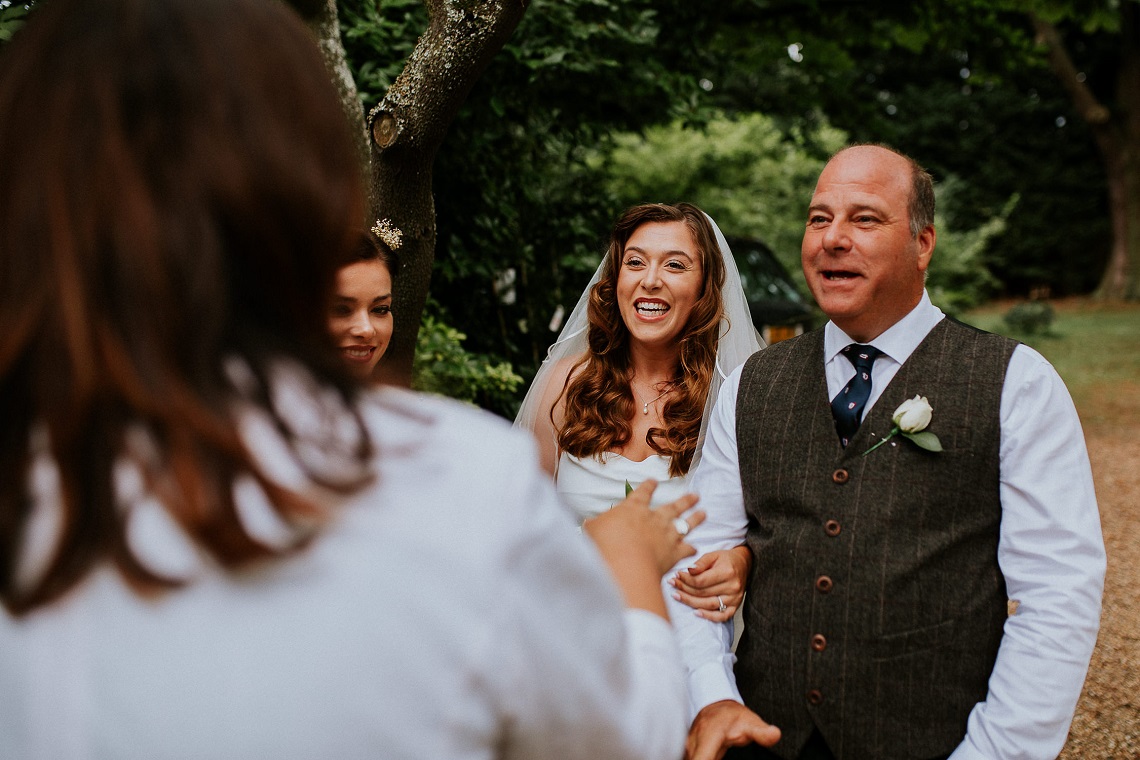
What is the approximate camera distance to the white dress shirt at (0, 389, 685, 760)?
78 cm

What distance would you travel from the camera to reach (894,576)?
1.90m

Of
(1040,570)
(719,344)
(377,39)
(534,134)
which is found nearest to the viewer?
(1040,570)

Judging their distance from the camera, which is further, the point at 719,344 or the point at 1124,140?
the point at 1124,140

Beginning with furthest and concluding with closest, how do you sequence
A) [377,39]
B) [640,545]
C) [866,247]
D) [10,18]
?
[377,39] → [10,18] → [866,247] → [640,545]

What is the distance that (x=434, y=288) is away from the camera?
17.5 ft

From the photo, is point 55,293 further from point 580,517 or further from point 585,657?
point 580,517

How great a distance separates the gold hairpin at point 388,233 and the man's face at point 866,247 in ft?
4.96

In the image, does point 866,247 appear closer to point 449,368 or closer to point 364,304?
point 364,304

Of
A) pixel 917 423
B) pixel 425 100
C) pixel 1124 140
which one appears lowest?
pixel 917 423

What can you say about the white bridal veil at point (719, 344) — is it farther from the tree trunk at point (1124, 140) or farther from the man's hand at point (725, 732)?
the tree trunk at point (1124, 140)

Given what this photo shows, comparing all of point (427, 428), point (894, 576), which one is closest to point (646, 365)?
point (894, 576)

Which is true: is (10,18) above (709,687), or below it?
above

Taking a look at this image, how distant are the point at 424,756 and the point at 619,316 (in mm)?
2608

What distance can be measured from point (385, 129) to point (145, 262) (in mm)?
2300
